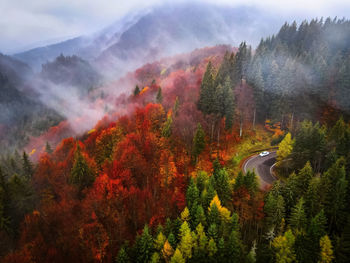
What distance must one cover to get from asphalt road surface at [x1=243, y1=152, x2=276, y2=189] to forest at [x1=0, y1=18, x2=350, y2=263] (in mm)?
1626

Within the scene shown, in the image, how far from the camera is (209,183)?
3500cm

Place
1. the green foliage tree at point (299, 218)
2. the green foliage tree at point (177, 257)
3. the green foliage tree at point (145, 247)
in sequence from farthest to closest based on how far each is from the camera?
the green foliage tree at point (145, 247) < the green foliage tree at point (299, 218) < the green foliage tree at point (177, 257)

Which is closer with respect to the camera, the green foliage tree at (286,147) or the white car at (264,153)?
the green foliage tree at (286,147)

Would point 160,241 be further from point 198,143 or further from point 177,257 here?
point 198,143

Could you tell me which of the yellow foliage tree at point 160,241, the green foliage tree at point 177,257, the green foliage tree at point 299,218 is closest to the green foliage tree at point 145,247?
the yellow foliage tree at point 160,241

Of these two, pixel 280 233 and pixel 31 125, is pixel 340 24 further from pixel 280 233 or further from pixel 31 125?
pixel 31 125

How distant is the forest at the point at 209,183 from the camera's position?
30.4m

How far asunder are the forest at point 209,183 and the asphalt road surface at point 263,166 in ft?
5.34

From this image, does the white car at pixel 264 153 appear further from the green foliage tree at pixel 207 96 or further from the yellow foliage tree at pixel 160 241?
the yellow foliage tree at pixel 160 241

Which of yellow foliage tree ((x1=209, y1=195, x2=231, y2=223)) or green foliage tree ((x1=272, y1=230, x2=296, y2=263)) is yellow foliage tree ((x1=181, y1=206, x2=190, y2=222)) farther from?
green foliage tree ((x1=272, y1=230, x2=296, y2=263))

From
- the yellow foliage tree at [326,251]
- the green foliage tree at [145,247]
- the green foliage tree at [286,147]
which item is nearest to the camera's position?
the yellow foliage tree at [326,251]

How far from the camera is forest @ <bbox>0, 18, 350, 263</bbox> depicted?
30422 mm

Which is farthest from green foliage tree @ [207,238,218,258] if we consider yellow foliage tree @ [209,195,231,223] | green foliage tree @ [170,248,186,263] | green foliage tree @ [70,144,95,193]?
green foliage tree @ [70,144,95,193]

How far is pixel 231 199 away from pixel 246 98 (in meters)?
34.6
